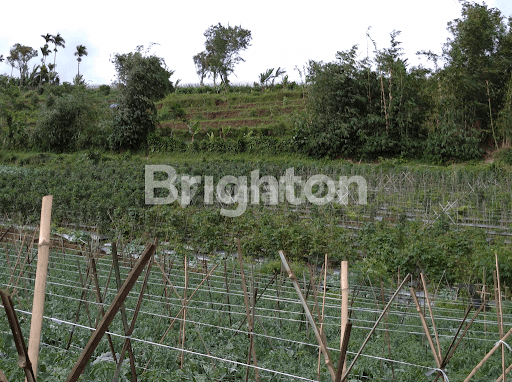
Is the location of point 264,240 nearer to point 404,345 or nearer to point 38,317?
point 404,345

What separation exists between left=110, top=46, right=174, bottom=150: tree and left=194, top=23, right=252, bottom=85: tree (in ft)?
24.8

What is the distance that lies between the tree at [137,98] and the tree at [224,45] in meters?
7.57

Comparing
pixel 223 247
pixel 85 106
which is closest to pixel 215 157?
pixel 85 106

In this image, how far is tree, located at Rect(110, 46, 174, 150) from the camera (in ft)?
59.7

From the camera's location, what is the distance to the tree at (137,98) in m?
18.2

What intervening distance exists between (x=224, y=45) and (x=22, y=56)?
2408 centimetres

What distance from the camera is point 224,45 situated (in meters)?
26.1

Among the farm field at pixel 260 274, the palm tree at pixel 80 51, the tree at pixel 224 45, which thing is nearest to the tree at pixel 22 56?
the palm tree at pixel 80 51

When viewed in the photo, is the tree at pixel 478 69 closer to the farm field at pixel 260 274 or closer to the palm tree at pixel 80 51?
the farm field at pixel 260 274

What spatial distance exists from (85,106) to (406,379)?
779 inches

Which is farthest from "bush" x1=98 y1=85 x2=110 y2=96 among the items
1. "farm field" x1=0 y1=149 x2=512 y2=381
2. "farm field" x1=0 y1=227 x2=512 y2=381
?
"farm field" x1=0 y1=227 x2=512 y2=381

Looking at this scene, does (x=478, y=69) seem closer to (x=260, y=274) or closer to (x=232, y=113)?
(x=232, y=113)

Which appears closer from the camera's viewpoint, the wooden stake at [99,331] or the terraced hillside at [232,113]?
the wooden stake at [99,331]

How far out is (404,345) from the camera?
9.31ft
